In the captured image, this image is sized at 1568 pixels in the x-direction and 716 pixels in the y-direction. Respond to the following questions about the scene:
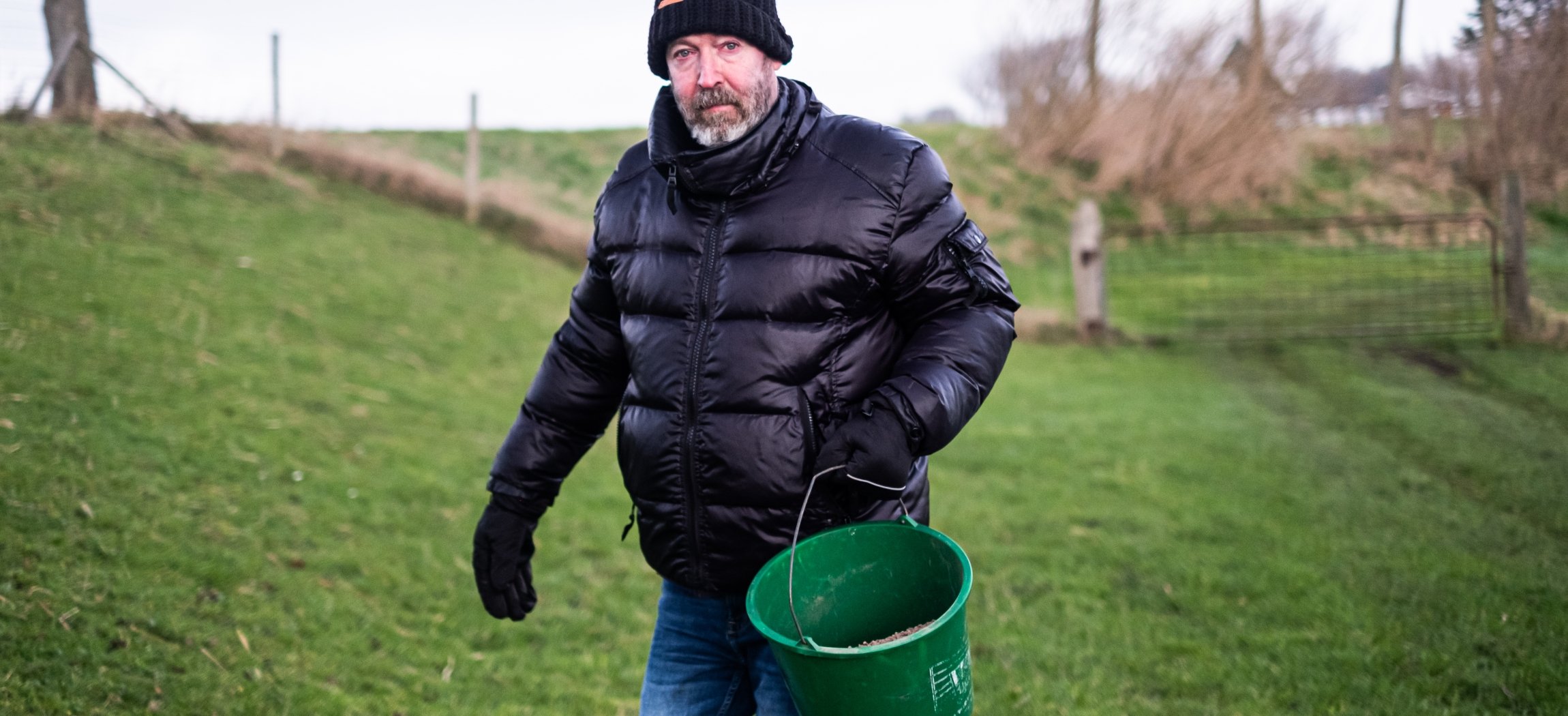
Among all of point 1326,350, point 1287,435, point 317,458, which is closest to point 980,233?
point 317,458

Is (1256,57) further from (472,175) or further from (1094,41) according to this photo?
(472,175)

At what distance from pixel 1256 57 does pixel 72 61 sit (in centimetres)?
1671

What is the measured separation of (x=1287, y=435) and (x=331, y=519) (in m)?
6.01

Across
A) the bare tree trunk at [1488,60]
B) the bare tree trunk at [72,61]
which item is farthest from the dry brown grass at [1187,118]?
the bare tree trunk at [72,61]

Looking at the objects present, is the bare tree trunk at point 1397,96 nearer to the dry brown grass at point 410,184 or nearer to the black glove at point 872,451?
the dry brown grass at point 410,184

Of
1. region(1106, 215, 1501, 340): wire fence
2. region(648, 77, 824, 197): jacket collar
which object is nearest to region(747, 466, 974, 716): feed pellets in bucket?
region(648, 77, 824, 197): jacket collar

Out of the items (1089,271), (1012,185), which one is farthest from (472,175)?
(1012,185)

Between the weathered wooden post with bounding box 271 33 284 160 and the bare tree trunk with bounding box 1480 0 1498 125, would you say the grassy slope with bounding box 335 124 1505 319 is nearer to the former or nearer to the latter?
the weathered wooden post with bounding box 271 33 284 160

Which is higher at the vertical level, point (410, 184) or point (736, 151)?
point (410, 184)

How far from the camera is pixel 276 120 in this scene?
12914mm

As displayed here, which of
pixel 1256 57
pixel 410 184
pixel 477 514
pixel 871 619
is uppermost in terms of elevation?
pixel 1256 57

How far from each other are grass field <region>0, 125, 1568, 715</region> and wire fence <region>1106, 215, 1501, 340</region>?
1628mm

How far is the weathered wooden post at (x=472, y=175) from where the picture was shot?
1343cm

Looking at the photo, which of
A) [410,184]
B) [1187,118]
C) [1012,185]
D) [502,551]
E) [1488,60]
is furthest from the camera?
[1012,185]
